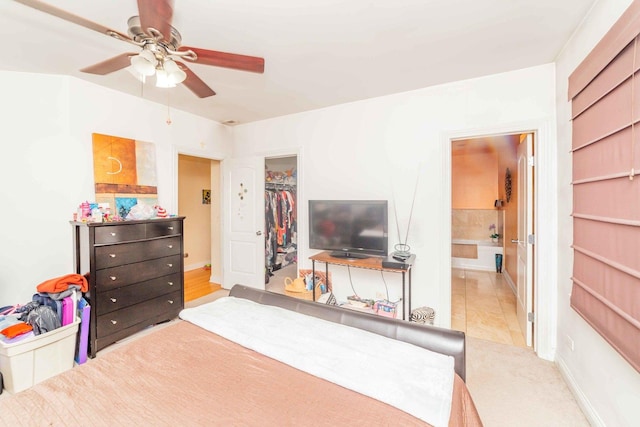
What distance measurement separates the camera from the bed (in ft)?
3.07

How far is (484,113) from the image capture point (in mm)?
2576

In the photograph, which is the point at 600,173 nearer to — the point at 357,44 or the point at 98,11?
the point at 357,44

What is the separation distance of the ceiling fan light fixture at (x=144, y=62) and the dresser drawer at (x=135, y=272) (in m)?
1.86

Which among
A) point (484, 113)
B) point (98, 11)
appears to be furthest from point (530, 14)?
point (98, 11)

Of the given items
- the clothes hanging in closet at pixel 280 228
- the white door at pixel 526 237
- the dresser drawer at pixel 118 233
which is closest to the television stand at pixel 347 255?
the white door at pixel 526 237

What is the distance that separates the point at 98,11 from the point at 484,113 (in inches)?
119

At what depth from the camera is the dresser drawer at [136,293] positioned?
8.04ft

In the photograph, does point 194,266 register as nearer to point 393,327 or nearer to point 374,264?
point 374,264

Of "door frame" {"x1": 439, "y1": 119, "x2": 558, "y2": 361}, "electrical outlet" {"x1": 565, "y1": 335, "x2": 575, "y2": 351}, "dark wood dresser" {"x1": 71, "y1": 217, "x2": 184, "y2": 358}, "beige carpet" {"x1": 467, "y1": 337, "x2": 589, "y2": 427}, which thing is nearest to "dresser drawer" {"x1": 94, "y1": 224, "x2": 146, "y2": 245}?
"dark wood dresser" {"x1": 71, "y1": 217, "x2": 184, "y2": 358}

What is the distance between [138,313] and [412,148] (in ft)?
10.6

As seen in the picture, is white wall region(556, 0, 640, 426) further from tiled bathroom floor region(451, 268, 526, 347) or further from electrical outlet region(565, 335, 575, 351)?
tiled bathroom floor region(451, 268, 526, 347)

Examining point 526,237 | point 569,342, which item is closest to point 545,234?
point 526,237

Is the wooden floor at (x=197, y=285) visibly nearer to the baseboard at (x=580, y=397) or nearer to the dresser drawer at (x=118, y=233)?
the dresser drawer at (x=118, y=233)

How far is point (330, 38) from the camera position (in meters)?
1.97
